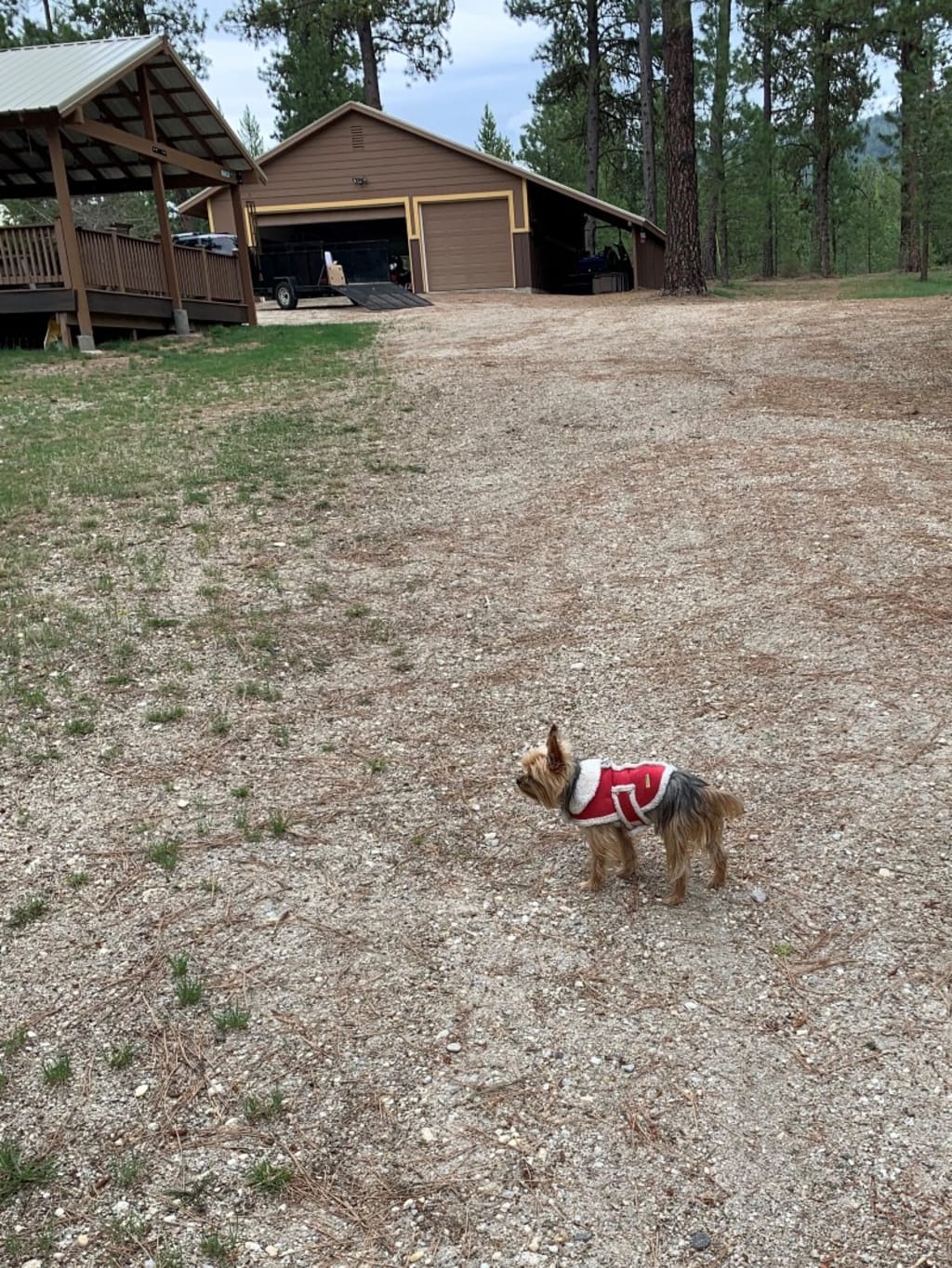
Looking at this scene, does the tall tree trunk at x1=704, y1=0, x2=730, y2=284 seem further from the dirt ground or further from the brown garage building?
the dirt ground

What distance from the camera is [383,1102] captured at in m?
2.66

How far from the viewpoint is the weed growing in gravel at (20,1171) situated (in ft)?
7.97

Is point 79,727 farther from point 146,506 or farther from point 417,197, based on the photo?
point 417,197

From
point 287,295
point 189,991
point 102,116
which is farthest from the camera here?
point 287,295

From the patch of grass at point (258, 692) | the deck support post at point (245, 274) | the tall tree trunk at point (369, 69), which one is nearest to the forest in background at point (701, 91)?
the tall tree trunk at point (369, 69)

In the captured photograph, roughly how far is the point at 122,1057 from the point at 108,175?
22660 mm

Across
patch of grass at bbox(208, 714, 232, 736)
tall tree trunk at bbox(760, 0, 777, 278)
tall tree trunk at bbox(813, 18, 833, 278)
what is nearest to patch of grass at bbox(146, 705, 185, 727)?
patch of grass at bbox(208, 714, 232, 736)

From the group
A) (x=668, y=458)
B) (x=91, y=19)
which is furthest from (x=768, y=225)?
(x=668, y=458)

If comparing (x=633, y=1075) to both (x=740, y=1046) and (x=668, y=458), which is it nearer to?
(x=740, y=1046)

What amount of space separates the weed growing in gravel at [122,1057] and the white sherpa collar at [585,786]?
60.9 inches

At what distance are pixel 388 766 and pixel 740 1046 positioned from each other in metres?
2.03

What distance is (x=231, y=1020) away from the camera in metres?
2.93

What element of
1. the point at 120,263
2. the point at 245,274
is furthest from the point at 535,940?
the point at 245,274

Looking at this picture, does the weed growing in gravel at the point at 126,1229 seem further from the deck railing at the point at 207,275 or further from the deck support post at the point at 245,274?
the deck support post at the point at 245,274
